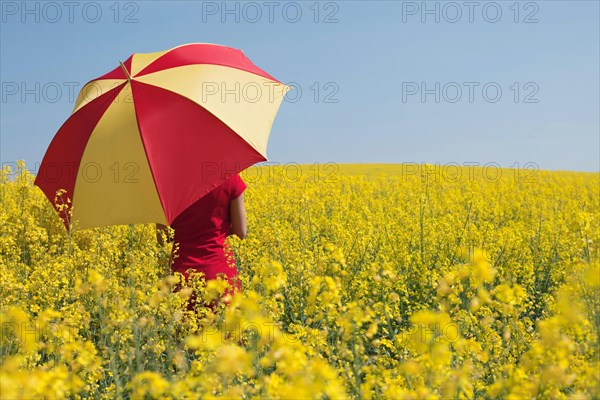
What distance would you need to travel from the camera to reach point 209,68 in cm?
409

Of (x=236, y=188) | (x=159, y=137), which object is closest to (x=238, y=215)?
(x=236, y=188)

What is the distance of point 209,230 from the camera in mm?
4020

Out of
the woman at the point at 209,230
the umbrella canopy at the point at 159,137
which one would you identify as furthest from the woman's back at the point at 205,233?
the umbrella canopy at the point at 159,137

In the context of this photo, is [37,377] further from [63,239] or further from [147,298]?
[63,239]

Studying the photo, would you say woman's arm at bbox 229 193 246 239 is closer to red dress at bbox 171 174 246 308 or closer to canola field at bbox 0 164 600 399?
red dress at bbox 171 174 246 308

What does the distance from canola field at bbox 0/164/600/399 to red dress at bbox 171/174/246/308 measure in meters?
0.16

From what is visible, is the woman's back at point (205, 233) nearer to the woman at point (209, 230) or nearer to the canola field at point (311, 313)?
the woman at point (209, 230)

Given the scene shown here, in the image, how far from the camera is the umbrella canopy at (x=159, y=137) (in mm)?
3643

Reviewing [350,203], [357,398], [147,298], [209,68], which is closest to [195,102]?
[209,68]

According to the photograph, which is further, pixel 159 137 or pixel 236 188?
pixel 236 188

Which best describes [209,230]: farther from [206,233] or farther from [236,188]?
[236,188]

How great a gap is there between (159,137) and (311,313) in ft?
5.48

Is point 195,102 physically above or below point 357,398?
above

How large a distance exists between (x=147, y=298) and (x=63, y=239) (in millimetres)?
2520
